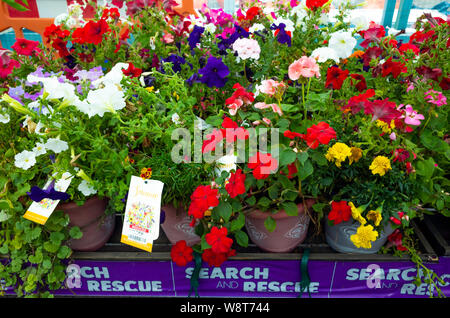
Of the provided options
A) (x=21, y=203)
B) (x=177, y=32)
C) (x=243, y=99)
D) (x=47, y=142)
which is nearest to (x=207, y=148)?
(x=243, y=99)

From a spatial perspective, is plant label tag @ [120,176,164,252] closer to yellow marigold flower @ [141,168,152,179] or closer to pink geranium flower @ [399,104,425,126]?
yellow marigold flower @ [141,168,152,179]

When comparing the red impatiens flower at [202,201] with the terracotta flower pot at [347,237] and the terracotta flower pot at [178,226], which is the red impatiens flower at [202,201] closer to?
the terracotta flower pot at [178,226]

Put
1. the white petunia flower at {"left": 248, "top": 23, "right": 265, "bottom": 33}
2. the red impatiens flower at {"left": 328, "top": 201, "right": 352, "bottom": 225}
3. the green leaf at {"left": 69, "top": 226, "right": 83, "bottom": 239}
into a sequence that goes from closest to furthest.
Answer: the red impatiens flower at {"left": 328, "top": 201, "right": 352, "bottom": 225}
the green leaf at {"left": 69, "top": 226, "right": 83, "bottom": 239}
the white petunia flower at {"left": 248, "top": 23, "right": 265, "bottom": 33}

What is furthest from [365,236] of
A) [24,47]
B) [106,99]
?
[24,47]

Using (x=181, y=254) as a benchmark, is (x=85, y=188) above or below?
above

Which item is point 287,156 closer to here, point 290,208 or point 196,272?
point 290,208

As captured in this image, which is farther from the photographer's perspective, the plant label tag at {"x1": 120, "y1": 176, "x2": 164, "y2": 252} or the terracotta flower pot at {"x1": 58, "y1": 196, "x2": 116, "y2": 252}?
the terracotta flower pot at {"x1": 58, "y1": 196, "x2": 116, "y2": 252}

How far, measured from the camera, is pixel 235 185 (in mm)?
889

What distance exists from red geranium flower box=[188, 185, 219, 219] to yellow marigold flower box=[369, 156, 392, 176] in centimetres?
44

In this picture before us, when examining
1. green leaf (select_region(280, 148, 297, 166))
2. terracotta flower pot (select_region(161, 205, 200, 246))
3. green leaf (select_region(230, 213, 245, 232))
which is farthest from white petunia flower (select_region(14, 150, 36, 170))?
green leaf (select_region(280, 148, 297, 166))

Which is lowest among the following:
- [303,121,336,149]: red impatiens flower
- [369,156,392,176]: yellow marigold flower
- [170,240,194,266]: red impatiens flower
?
[170,240,194,266]: red impatiens flower

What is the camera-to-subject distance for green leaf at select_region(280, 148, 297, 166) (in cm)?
89

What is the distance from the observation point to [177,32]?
1.43 meters

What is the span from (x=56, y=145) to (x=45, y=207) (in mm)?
202
